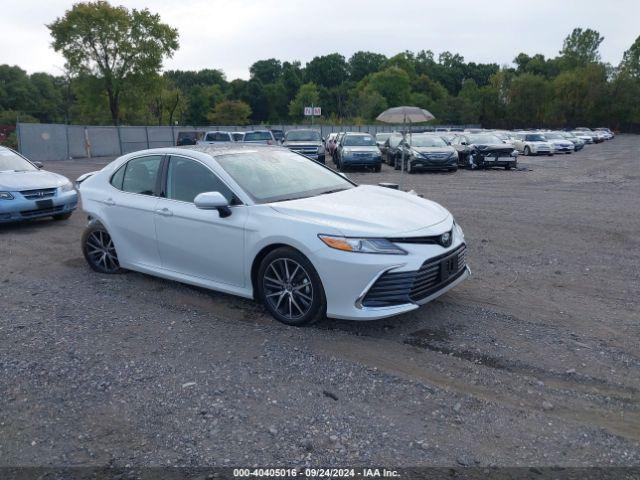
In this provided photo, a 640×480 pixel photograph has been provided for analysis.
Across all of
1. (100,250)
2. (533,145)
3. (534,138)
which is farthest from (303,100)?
(100,250)

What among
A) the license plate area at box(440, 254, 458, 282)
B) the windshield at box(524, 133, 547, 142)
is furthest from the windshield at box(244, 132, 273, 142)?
the license plate area at box(440, 254, 458, 282)

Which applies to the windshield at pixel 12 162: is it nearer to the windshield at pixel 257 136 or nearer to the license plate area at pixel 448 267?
the license plate area at pixel 448 267

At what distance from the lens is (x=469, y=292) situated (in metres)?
5.64

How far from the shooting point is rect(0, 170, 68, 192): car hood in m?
9.29

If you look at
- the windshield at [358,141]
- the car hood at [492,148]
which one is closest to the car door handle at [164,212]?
the windshield at [358,141]

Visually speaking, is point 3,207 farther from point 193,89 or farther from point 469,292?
point 193,89

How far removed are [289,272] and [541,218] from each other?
7004mm

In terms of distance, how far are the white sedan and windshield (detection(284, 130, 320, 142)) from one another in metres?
18.0

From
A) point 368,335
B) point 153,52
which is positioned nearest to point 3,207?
point 368,335

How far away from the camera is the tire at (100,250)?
20.8 ft

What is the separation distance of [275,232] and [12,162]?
8.09 m

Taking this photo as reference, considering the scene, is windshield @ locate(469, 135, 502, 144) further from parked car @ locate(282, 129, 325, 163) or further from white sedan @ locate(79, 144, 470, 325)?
white sedan @ locate(79, 144, 470, 325)

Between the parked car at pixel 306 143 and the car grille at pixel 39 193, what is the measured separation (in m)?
13.5

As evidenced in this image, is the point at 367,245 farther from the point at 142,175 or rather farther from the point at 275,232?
the point at 142,175
